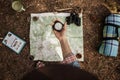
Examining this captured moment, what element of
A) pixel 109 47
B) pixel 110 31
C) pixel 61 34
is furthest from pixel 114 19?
pixel 61 34

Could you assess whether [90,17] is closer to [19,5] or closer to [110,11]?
[110,11]

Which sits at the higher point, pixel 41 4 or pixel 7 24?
pixel 41 4

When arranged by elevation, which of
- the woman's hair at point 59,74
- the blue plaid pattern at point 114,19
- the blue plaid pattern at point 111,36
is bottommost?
the woman's hair at point 59,74

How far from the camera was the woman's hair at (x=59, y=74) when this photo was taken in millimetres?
1254

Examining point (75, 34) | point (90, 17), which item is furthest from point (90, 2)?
point (75, 34)

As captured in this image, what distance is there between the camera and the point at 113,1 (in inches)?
81.5

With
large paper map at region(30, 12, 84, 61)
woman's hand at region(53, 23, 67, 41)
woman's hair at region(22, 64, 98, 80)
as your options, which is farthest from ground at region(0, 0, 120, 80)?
woman's hair at region(22, 64, 98, 80)

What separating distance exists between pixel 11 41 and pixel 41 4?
1.11 feet

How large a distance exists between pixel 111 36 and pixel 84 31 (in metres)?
0.20

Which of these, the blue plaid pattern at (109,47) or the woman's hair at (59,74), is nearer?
the woman's hair at (59,74)

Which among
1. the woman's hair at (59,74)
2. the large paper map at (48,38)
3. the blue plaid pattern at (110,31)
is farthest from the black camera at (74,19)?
the woman's hair at (59,74)

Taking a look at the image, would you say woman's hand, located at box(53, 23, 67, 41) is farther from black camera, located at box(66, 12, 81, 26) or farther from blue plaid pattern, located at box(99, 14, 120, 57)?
blue plaid pattern, located at box(99, 14, 120, 57)

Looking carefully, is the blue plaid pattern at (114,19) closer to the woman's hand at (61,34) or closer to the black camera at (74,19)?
the black camera at (74,19)

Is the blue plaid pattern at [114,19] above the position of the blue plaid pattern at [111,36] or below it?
above
